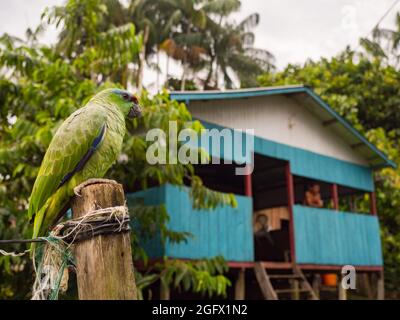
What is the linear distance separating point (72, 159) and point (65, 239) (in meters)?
0.89

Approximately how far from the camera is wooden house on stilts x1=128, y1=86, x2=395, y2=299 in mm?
8977

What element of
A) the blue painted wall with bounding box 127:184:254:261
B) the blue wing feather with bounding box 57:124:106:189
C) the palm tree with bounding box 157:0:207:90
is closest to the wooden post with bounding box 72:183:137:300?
the blue wing feather with bounding box 57:124:106:189

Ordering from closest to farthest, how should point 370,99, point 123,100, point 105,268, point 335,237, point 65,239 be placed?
point 105,268
point 65,239
point 123,100
point 335,237
point 370,99

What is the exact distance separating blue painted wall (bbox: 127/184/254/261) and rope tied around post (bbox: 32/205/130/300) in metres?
5.10

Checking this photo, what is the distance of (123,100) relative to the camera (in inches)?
144

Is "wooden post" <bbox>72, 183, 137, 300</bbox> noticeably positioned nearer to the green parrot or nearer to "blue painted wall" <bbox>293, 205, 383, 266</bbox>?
the green parrot

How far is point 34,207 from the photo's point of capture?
3039 mm

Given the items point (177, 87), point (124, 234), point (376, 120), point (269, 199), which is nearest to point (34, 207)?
point (124, 234)

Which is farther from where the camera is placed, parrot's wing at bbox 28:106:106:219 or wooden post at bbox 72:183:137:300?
parrot's wing at bbox 28:106:106:219

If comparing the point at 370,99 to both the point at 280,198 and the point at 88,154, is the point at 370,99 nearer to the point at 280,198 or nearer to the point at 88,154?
the point at 280,198

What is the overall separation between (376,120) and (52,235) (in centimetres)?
1877

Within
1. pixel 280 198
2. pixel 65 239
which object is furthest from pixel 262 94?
pixel 65 239

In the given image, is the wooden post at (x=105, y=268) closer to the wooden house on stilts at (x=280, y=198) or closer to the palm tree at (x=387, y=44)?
the wooden house on stilts at (x=280, y=198)
